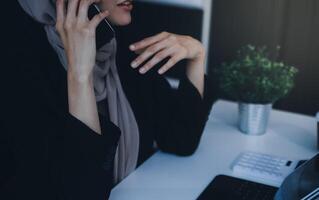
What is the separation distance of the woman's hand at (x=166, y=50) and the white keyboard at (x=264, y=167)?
0.30 metres

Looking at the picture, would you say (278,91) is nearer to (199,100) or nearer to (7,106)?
(199,100)

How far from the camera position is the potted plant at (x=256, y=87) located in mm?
1293

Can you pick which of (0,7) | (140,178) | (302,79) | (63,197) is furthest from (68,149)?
(302,79)

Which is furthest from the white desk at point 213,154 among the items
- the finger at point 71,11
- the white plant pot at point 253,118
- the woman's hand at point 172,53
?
the finger at point 71,11

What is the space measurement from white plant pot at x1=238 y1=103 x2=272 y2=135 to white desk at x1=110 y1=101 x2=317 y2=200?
2 centimetres

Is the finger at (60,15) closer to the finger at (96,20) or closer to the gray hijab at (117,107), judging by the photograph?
the finger at (96,20)

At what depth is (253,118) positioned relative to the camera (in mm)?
1325

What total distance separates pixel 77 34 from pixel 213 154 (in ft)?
1.60

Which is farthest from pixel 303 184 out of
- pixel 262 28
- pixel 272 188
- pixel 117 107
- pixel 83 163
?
pixel 262 28

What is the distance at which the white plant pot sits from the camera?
1.32m

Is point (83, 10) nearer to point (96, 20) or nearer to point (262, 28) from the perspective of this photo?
Result: point (96, 20)

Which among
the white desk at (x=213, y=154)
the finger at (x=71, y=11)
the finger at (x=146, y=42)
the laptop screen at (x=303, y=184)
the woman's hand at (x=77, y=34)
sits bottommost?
the white desk at (x=213, y=154)

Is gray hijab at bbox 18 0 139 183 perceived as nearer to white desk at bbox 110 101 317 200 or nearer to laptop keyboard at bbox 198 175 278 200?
white desk at bbox 110 101 317 200

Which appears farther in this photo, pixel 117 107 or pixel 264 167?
pixel 117 107
